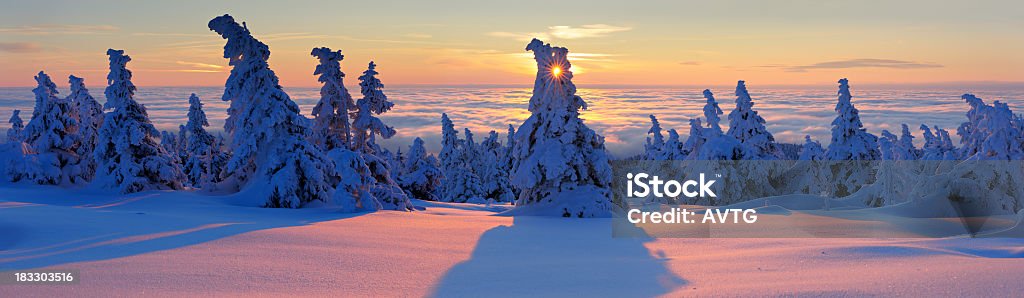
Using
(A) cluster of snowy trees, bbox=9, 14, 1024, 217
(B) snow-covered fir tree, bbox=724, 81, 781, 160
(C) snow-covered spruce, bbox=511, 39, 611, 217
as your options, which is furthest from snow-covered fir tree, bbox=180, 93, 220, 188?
(B) snow-covered fir tree, bbox=724, 81, 781, 160

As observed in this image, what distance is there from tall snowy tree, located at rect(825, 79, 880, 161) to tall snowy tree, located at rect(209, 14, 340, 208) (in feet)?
99.5

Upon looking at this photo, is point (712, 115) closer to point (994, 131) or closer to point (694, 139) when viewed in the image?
point (694, 139)

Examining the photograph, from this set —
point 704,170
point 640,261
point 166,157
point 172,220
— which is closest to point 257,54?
point 166,157

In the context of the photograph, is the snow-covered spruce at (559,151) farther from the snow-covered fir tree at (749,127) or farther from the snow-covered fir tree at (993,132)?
the snow-covered fir tree at (749,127)

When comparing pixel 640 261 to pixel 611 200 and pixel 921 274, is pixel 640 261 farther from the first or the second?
pixel 611 200

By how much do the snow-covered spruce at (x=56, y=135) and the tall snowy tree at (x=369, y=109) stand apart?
14976 millimetres

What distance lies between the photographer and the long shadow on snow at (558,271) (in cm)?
747

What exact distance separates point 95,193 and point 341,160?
1486 cm

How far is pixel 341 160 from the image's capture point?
24422mm

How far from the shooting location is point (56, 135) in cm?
3531

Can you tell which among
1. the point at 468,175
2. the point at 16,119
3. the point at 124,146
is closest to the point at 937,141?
the point at 468,175

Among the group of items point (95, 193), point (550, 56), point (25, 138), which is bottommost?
point (95, 193)

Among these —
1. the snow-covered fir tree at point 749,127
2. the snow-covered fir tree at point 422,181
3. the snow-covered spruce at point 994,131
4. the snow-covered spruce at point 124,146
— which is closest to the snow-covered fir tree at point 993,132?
the snow-covered spruce at point 994,131

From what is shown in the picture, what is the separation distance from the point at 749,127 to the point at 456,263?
3534 centimetres
